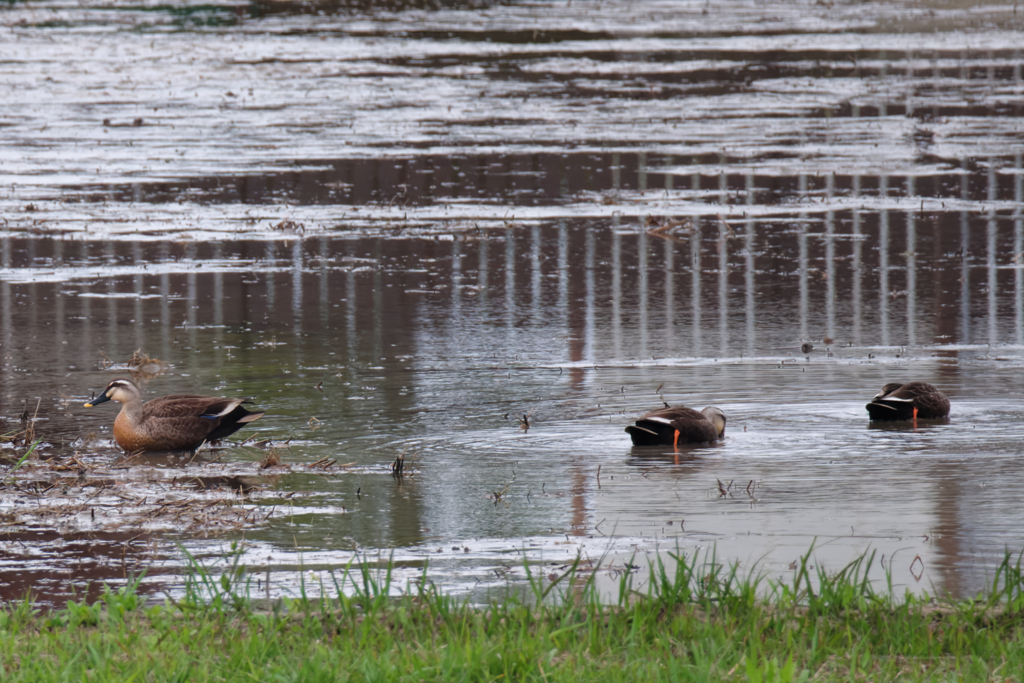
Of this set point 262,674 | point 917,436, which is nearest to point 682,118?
point 917,436

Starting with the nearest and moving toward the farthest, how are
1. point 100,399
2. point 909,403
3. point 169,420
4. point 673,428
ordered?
1. point 673,428
2. point 169,420
3. point 909,403
4. point 100,399

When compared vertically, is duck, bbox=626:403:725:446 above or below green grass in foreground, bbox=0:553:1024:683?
above

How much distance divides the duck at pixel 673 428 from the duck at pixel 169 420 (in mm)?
2345

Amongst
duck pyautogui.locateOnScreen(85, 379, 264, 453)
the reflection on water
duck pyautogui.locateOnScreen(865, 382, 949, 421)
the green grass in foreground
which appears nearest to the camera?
the green grass in foreground

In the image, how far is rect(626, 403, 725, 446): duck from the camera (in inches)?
337

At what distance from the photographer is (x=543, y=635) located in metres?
5.44

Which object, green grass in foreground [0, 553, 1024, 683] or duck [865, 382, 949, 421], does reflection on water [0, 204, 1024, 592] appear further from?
green grass in foreground [0, 553, 1024, 683]

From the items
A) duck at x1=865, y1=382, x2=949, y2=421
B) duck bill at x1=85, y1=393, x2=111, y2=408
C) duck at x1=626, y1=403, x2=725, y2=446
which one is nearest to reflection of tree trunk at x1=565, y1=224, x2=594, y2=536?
duck at x1=626, y1=403, x2=725, y2=446

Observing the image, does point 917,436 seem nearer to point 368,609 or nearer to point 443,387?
point 443,387

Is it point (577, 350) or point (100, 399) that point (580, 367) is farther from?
point (100, 399)

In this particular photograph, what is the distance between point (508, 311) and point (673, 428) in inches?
170

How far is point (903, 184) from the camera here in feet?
60.6

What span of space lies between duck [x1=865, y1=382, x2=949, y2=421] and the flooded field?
116mm

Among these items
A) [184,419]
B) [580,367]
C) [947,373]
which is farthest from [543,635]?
[947,373]
